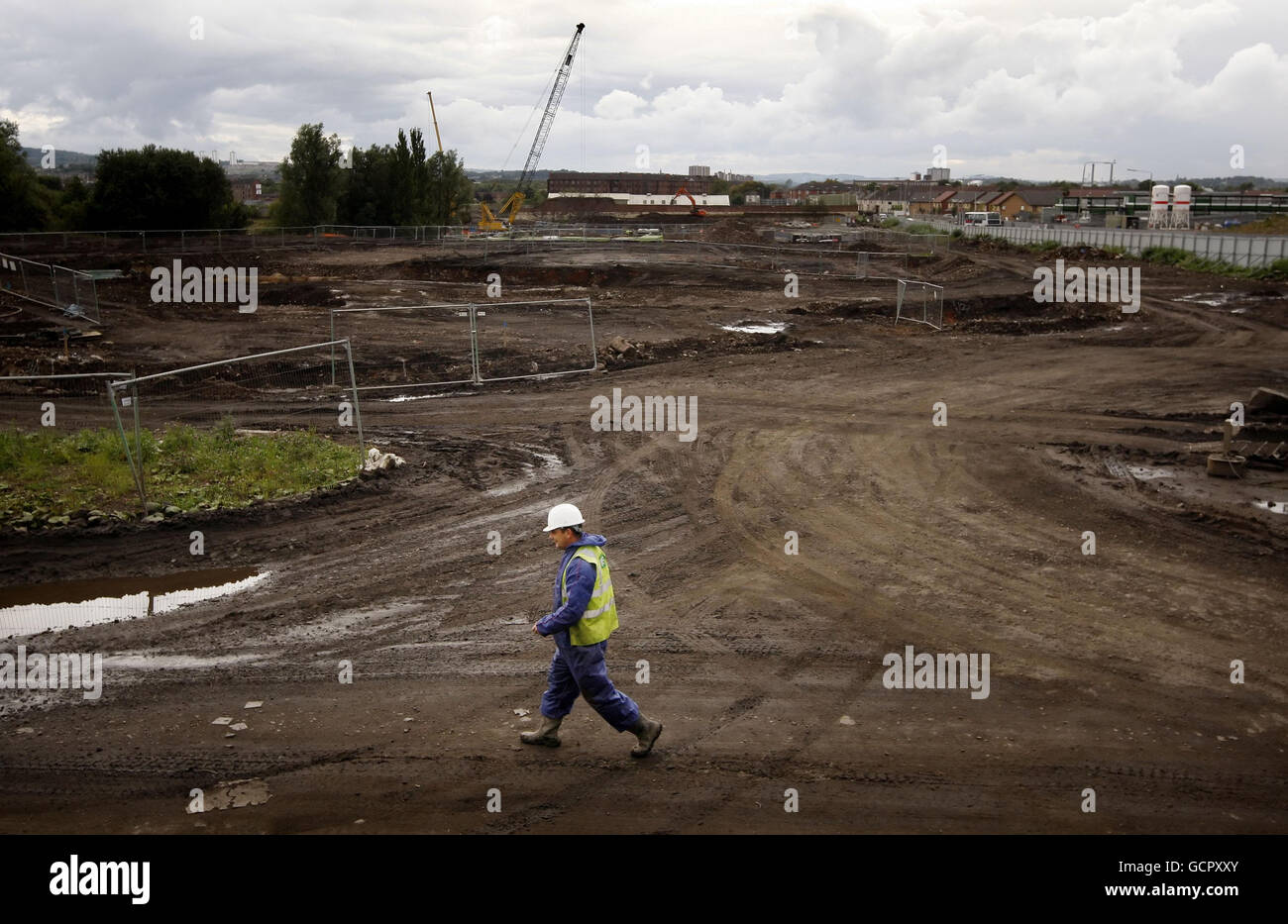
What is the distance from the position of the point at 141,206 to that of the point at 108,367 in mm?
47402

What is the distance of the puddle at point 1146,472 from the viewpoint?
14852 millimetres

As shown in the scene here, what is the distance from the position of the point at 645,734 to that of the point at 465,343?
65.7ft

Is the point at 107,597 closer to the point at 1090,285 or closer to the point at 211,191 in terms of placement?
the point at 1090,285

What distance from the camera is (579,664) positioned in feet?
22.4

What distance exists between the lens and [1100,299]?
3450 cm

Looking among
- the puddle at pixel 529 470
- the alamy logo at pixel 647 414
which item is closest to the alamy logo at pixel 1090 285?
the alamy logo at pixel 647 414

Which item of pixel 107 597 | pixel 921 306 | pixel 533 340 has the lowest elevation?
pixel 107 597

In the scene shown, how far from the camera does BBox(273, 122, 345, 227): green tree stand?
243 ft

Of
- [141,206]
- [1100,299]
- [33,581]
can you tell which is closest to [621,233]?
[141,206]

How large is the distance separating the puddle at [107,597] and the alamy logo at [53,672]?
0.86m

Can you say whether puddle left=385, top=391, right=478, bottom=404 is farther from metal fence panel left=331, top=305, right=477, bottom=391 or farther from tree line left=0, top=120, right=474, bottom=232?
tree line left=0, top=120, right=474, bottom=232

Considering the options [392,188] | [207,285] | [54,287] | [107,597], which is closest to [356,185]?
[392,188]

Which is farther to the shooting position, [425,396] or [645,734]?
[425,396]

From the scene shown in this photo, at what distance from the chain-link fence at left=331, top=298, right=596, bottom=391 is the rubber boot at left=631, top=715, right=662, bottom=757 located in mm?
13790
